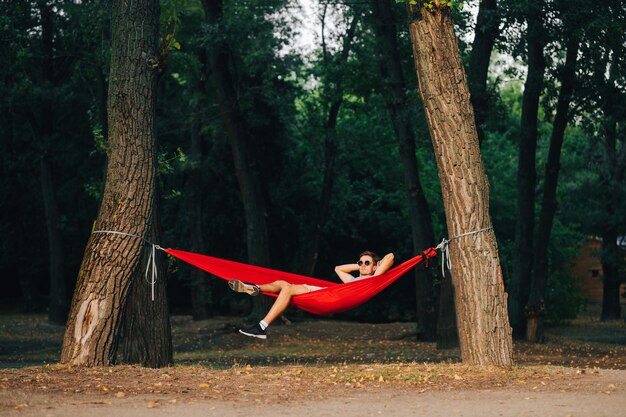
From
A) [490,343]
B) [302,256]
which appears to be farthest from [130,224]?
[302,256]

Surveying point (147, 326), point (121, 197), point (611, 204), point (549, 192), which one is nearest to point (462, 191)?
point (121, 197)

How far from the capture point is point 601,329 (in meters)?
24.6

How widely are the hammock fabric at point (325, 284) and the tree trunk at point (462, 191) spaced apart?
2.10 feet

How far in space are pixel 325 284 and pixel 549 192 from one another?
34.0ft

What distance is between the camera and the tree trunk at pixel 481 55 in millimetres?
15289

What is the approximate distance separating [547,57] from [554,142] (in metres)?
1.80

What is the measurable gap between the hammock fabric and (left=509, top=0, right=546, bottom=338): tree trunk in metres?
8.62

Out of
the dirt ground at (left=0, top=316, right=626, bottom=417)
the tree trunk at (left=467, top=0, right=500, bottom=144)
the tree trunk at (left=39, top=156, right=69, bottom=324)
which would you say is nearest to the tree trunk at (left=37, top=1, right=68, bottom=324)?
the tree trunk at (left=39, top=156, right=69, bottom=324)

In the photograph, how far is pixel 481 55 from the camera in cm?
1598

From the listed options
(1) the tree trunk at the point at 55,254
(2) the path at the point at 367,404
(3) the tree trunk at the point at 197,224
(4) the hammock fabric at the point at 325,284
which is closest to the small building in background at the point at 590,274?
(3) the tree trunk at the point at 197,224

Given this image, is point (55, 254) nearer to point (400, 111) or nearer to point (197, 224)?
point (197, 224)

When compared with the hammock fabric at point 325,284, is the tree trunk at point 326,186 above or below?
above

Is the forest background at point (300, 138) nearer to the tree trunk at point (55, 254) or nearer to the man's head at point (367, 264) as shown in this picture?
the tree trunk at point (55, 254)

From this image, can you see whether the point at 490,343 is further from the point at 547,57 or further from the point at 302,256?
the point at 302,256
